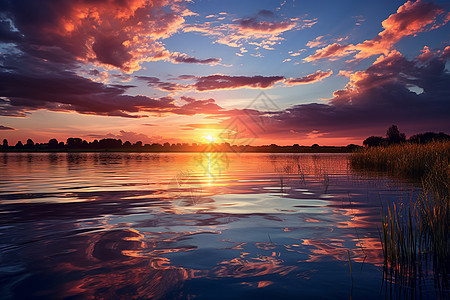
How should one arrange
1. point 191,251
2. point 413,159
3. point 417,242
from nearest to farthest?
point 191,251, point 417,242, point 413,159

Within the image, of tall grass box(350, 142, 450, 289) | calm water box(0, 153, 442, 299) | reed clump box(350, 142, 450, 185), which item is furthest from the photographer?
reed clump box(350, 142, 450, 185)

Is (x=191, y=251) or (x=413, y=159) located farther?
(x=413, y=159)

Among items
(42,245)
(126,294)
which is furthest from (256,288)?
(42,245)

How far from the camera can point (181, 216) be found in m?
10.5

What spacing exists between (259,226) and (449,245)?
186 inches

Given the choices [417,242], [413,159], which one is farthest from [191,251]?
[413,159]

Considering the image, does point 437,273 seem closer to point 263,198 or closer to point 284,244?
point 284,244

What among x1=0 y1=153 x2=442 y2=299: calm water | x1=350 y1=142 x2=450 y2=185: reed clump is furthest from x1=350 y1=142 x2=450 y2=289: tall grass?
x1=350 y1=142 x2=450 y2=185: reed clump

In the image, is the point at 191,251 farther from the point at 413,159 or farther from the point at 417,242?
the point at 413,159

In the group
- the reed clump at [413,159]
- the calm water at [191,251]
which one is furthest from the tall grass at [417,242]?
the reed clump at [413,159]

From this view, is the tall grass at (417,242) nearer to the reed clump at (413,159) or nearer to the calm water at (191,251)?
the calm water at (191,251)

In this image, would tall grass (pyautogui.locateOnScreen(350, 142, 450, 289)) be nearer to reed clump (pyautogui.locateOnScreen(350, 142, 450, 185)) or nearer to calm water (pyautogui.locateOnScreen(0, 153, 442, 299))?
calm water (pyautogui.locateOnScreen(0, 153, 442, 299))

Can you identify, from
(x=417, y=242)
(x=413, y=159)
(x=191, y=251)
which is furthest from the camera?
(x=413, y=159)

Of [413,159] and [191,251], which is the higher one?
[413,159]
